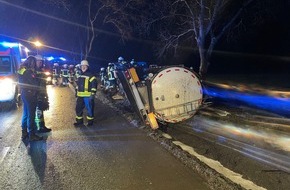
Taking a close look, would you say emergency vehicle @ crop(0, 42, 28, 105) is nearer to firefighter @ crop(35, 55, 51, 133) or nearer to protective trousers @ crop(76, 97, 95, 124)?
protective trousers @ crop(76, 97, 95, 124)

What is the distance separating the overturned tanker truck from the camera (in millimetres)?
8422

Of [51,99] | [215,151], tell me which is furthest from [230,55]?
[215,151]

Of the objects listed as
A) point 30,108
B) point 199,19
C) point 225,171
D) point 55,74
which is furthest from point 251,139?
point 55,74

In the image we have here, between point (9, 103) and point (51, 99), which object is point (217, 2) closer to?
point (51, 99)

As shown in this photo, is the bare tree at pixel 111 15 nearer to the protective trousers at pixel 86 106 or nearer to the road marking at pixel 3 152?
the protective trousers at pixel 86 106

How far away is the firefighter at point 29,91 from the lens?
25.2 ft

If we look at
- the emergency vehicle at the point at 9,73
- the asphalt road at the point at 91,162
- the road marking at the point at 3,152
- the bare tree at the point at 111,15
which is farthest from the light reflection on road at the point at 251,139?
the bare tree at the point at 111,15

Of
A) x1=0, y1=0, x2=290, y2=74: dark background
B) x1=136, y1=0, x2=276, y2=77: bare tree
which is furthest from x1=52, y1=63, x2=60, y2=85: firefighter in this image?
x1=0, y1=0, x2=290, y2=74: dark background

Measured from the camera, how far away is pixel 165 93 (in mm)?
8453

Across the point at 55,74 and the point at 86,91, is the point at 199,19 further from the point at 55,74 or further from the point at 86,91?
the point at 86,91

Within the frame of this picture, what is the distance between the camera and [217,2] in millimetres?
19812

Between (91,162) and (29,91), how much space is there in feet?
7.91

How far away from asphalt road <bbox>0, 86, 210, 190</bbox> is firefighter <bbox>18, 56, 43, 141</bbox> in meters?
0.33

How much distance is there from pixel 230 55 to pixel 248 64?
6.27ft
